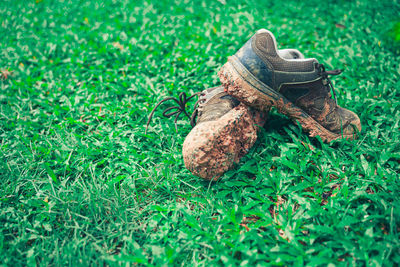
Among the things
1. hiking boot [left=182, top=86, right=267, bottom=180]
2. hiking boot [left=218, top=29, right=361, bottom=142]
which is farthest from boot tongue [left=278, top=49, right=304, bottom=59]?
hiking boot [left=182, top=86, right=267, bottom=180]

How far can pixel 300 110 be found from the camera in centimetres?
214

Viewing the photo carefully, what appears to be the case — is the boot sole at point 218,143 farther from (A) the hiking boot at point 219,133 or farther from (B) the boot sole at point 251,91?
(B) the boot sole at point 251,91

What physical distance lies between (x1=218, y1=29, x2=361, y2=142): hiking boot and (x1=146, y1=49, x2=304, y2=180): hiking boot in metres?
0.12

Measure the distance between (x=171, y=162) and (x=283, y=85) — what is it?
1.08 meters

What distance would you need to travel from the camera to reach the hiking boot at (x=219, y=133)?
1774 millimetres

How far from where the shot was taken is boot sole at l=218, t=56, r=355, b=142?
1947 mm

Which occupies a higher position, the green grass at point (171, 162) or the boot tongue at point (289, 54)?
the boot tongue at point (289, 54)

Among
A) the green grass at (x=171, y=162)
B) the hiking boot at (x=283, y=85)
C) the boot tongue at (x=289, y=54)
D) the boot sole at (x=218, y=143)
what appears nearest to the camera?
the green grass at (x=171, y=162)

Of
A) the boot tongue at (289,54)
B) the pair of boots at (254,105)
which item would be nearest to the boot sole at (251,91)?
the pair of boots at (254,105)

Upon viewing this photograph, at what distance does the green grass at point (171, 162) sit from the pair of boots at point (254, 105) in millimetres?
163

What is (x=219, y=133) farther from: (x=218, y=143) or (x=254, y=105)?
(x=254, y=105)

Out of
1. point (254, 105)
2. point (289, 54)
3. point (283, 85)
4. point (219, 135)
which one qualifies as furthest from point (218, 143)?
point (289, 54)

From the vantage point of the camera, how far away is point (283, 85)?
2.01 metres

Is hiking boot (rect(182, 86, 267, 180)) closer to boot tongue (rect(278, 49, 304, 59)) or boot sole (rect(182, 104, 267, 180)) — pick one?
boot sole (rect(182, 104, 267, 180))
